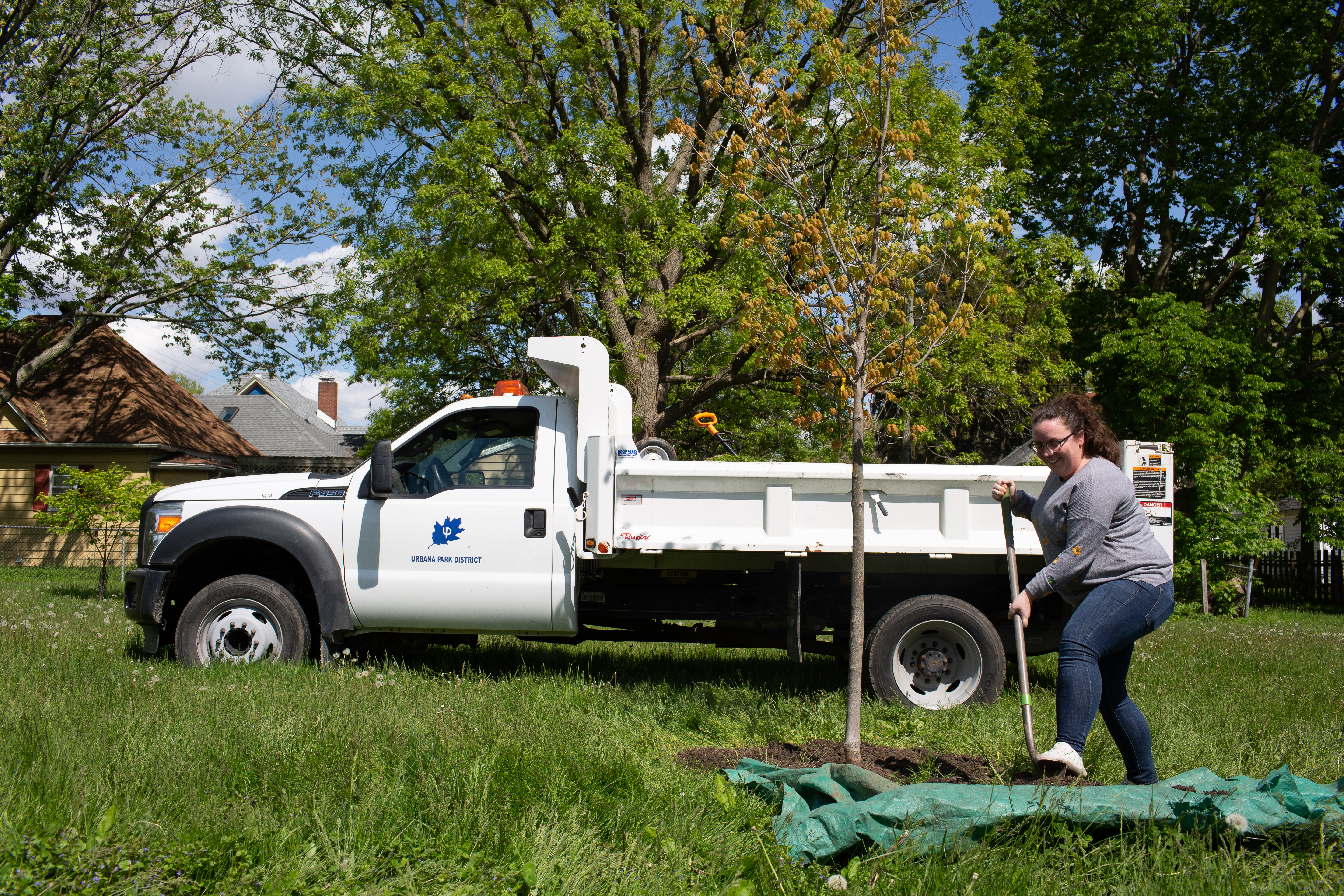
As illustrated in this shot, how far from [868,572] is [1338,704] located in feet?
9.92

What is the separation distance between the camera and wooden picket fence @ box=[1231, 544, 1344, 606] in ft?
69.4

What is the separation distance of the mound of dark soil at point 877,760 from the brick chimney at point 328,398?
46.9m

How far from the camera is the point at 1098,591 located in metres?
3.81

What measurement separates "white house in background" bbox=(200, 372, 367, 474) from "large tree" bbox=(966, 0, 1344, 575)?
20099 mm

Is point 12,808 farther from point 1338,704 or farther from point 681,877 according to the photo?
point 1338,704

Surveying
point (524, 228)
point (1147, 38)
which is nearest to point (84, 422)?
point (524, 228)

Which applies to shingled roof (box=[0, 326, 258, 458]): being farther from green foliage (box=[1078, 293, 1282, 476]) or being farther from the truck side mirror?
green foliage (box=[1078, 293, 1282, 476])

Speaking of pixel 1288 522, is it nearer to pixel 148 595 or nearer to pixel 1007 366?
pixel 1007 366

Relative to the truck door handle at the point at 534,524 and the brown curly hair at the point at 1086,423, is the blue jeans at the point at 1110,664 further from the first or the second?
the truck door handle at the point at 534,524

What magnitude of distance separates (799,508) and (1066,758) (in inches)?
97.8

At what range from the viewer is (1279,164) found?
19391 mm

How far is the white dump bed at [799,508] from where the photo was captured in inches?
227

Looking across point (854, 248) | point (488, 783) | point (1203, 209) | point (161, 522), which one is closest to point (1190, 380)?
point (1203, 209)

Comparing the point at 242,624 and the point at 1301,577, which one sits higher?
the point at 242,624
